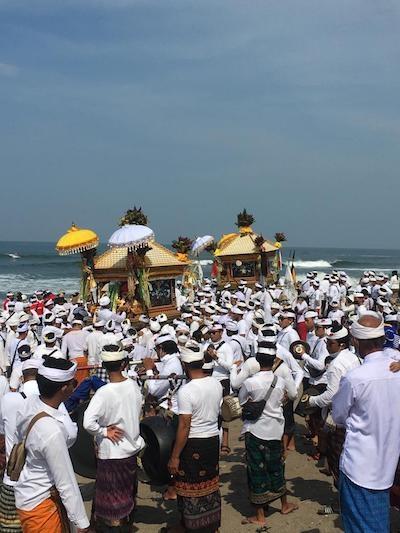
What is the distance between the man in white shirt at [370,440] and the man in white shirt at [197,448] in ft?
5.05

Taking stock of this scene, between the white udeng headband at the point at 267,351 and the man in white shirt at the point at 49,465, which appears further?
the white udeng headband at the point at 267,351

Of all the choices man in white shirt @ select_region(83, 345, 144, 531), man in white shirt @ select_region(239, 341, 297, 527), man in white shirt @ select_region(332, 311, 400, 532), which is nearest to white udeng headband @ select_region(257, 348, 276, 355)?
man in white shirt @ select_region(239, 341, 297, 527)

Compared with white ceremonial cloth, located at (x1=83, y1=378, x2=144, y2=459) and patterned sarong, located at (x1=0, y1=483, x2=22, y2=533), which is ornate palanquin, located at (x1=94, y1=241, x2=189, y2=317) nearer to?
white ceremonial cloth, located at (x1=83, y1=378, x2=144, y2=459)

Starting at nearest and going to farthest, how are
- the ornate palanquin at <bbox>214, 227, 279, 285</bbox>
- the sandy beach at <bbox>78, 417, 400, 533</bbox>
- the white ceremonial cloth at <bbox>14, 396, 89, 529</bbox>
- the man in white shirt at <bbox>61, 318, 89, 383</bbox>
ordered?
the white ceremonial cloth at <bbox>14, 396, 89, 529</bbox>
the sandy beach at <bbox>78, 417, 400, 533</bbox>
the man in white shirt at <bbox>61, 318, 89, 383</bbox>
the ornate palanquin at <bbox>214, 227, 279, 285</bbox>

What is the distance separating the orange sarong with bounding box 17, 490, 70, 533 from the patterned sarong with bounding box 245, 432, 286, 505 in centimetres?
240

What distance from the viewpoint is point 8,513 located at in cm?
421

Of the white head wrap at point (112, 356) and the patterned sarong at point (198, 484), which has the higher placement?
the white head wrap at point (112, 356)

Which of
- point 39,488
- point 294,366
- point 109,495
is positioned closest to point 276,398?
point 294,366

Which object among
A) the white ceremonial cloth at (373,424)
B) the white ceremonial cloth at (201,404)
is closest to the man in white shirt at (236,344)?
the white ceremonial cloth at (201,404)

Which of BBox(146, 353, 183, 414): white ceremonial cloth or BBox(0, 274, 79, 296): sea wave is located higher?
BBox(146, 353, 183, 414): white ceremonial cloth

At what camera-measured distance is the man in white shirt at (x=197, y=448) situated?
484 centimetres

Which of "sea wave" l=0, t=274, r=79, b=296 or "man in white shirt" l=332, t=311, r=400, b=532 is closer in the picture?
"man in white shirt" l=332, t=311, r=400, b=532

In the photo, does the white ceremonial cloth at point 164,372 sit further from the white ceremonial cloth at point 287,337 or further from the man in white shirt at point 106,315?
the man in white shirt at point 106,315

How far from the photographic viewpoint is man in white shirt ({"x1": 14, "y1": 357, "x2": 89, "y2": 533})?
3.39 meters
